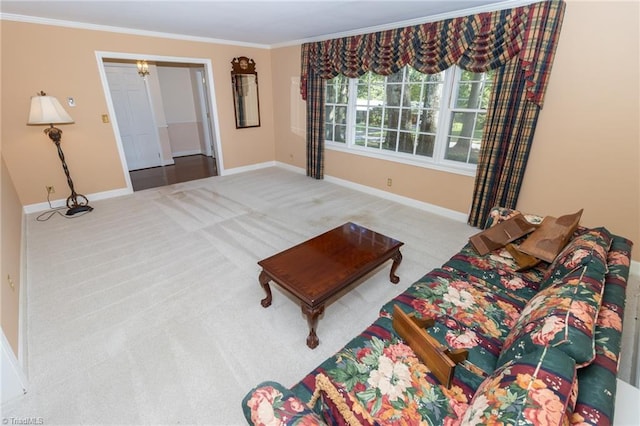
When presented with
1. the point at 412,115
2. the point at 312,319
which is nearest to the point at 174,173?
the point at 412,115

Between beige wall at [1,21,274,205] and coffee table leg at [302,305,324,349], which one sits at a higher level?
beige wall at [1,21,274,205]

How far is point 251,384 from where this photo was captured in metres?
1.63

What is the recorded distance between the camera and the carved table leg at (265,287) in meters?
2.06

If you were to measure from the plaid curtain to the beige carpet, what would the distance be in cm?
80

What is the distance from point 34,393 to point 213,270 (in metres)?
1.30

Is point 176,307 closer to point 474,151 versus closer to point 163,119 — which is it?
point 474,151

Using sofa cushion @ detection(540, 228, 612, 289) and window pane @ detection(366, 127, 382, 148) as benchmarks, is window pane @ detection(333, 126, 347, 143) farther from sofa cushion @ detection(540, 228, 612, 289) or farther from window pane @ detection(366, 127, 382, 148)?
sofa cushion @ detection(540, 228, 612, 289)

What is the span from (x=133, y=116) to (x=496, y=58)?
6.25 m

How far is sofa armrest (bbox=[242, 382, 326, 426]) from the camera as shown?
2.98 ft

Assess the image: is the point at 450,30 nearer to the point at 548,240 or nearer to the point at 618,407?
the point at 548,240

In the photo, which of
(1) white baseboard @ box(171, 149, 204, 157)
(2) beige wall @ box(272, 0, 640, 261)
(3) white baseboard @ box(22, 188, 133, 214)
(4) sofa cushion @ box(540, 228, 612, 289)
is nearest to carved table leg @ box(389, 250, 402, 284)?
(4) sofa cushion @ box(540, 228, 612, 289)

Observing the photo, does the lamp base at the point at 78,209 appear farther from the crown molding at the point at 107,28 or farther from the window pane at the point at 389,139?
the window pane at the point at 389,139

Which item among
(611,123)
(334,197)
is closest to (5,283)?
(334,197)

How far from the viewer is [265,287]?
213cm
